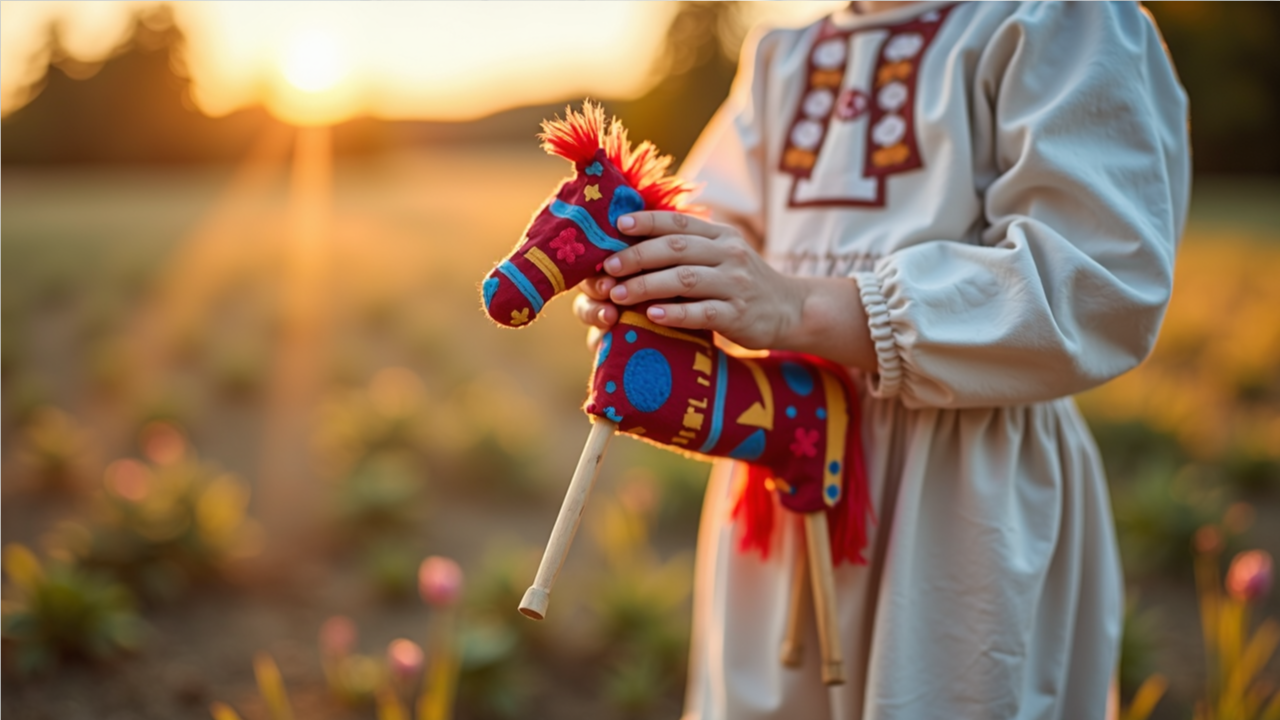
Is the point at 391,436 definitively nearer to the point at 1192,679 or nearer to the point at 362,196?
the point at 1192,679

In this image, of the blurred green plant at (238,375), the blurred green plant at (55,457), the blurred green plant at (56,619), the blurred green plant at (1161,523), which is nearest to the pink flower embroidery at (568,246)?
the blurred green plant at (56,619)

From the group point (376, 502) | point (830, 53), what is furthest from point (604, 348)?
point (376, 502)

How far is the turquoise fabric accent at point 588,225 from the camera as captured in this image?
984 millimetres

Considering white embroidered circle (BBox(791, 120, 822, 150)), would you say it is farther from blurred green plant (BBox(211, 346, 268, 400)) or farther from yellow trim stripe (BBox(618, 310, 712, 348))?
blurred green plant (BBox(211, 346, 268, 400))

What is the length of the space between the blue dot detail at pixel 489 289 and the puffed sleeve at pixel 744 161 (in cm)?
56

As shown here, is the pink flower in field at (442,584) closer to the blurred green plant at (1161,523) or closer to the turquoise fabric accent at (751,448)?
the turquoise fabric accent at (751,448)

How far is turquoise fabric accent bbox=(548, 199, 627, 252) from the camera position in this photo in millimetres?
984

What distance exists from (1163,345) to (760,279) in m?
6.23

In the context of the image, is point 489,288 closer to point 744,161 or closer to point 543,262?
point 543,262

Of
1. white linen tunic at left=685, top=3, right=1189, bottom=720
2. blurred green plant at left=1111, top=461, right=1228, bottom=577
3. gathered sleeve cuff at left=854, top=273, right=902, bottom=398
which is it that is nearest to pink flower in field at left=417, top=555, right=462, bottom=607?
white linen tunic at left=685, top=3, right=1189, bottom=720

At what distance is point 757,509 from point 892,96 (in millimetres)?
663

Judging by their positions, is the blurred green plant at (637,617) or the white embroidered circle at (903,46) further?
the blurred green plant at (637,617)

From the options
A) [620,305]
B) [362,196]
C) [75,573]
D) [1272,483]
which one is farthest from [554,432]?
[362,196]

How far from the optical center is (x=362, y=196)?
14992 millimetres
